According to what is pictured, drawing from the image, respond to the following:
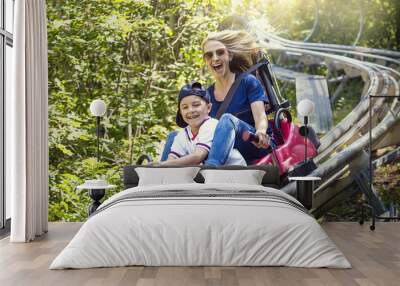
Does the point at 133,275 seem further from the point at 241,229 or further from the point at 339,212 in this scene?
the point at 339,212

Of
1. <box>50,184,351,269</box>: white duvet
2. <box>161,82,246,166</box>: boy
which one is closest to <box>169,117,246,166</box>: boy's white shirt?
<box>161,82,246,166</box>: boy

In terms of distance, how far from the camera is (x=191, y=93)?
7.33 meters

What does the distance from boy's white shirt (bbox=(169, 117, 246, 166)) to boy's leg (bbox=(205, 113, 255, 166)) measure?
5 cm

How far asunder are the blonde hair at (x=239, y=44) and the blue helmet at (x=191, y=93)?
53cm

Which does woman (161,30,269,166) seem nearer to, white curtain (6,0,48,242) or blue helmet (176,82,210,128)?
blue helmet (176,82,210,128)

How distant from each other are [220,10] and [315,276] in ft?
14.0

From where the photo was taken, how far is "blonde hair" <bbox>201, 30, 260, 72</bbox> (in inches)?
290

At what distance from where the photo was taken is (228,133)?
7188 millimetres

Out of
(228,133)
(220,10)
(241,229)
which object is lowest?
(241,229)

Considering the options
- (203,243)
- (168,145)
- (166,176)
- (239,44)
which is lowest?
(203,243)

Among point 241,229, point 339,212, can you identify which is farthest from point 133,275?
point 339,212

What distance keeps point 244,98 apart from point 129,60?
5.18 ft

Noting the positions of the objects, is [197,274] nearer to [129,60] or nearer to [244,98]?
[244,98]

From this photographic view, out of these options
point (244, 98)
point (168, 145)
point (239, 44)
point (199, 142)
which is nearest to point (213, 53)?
point (239, 44)
